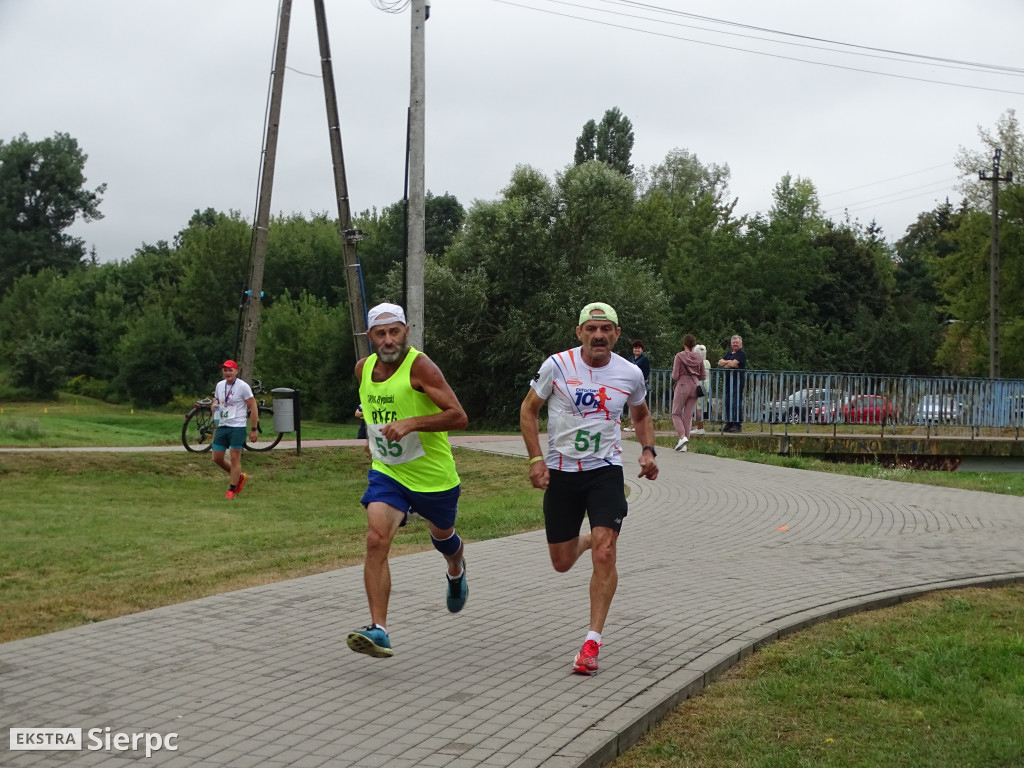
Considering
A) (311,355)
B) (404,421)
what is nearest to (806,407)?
(404,421)

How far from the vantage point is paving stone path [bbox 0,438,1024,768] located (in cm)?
483

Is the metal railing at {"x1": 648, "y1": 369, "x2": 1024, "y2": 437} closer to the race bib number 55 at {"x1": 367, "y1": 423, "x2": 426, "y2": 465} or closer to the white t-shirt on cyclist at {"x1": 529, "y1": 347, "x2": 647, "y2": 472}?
the white t-shirt on cyclist at {"x1": 529, "y1": 347, "x2": 647, "y2": 472}

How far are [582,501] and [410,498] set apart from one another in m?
0.97

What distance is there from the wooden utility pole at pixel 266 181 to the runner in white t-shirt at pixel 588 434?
15060 mm

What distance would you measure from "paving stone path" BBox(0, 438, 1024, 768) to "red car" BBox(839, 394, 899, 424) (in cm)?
1255

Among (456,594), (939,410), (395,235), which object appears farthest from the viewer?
(395,235)

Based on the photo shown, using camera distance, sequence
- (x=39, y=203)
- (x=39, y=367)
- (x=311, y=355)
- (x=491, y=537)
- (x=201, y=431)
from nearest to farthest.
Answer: (x=491, y=537) < (x=201, y=431) < (x=311, y=355) < (x=39, y=367) < (x=39, y=203)

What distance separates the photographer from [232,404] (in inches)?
656

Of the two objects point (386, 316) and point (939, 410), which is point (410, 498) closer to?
A: point (386, 316)

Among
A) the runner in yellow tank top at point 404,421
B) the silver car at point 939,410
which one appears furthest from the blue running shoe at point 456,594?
the silver car at point 939,410

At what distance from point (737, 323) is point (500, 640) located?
2162 inches

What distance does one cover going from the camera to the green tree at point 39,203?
9000cm

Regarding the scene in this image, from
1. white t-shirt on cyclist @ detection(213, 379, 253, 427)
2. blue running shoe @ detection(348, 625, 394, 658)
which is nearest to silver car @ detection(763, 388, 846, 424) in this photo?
white t-shirt on cyclist @ detection(213, 379, 253, 427)

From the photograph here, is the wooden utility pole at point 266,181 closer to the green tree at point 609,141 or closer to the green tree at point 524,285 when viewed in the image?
the green tree at point 524,285
